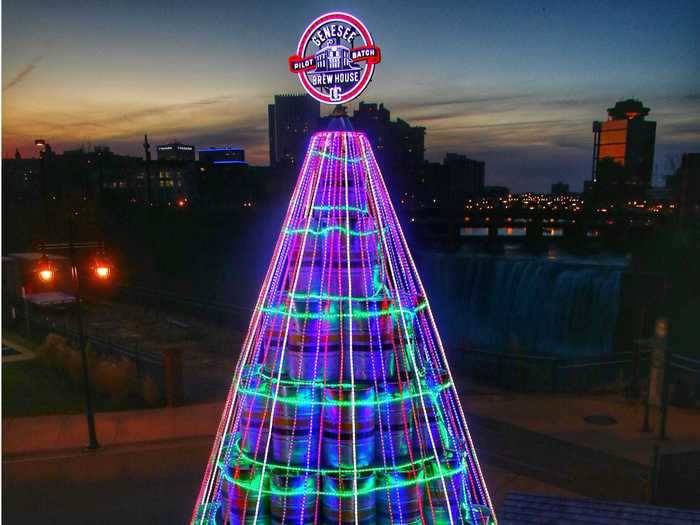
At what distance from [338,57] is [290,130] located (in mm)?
25957

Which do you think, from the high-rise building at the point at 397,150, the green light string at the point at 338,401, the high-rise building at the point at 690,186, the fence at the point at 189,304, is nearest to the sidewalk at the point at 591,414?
the green light string at the point at 338,401

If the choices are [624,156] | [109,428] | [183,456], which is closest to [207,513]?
[183,456]

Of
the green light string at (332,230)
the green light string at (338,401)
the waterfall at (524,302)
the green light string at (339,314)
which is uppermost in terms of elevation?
the green light string at (332,230)

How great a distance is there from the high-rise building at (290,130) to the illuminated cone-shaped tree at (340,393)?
714 inches

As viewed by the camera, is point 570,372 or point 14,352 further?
point 14,352

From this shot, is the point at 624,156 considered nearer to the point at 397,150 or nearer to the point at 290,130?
the point at 397,150

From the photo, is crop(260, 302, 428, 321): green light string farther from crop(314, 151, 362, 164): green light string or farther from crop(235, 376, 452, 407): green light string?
crop(314, 151, 362, 164): green light string

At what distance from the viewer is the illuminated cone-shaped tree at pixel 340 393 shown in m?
4.45

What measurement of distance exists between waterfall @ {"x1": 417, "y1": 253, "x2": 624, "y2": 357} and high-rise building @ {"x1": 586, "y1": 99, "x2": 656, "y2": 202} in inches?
810

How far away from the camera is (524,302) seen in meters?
27.6

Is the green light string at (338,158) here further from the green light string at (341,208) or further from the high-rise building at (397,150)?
the high-rise building at (397,150)

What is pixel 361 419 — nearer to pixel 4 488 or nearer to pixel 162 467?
pixel 162 467

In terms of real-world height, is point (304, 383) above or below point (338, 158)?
below

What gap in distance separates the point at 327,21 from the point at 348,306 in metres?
2.81
